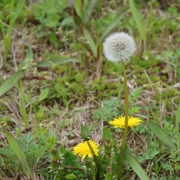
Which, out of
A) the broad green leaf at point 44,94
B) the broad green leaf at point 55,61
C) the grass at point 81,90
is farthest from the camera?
the broad green leaf at point 55,61

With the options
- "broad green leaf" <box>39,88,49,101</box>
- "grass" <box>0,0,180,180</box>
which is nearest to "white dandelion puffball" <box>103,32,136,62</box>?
"grass" <box>0,0,180,180</box>

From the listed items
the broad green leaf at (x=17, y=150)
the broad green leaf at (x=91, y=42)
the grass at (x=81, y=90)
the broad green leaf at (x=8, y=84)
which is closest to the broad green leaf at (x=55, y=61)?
the grass at (x=81, y=90)

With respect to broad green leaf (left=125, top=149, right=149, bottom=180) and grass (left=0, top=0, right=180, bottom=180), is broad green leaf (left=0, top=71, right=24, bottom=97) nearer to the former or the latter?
grass (left=0, top=0, right=180, bottom=180)

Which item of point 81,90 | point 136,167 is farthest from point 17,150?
point 81,90

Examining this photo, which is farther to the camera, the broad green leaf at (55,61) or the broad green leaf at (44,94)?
the broad green leaf at (55,61)

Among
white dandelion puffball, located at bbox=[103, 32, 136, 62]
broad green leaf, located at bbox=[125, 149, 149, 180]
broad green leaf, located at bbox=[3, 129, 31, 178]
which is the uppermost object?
white dandelion puffball, located at bbox=[103, 32, 136, 62]

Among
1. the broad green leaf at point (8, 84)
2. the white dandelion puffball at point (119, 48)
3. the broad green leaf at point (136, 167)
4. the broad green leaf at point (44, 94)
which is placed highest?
the white dandelion puffball at point (119, 48)

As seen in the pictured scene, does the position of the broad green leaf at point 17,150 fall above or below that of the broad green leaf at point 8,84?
below

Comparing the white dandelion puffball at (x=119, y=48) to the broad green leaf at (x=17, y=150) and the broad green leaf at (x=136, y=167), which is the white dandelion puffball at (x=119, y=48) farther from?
the broad green leaf at (x=17, y=150)

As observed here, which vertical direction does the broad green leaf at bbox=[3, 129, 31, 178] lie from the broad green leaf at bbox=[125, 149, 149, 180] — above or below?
above

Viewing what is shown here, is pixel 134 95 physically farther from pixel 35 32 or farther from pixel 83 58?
pixel 35 32
